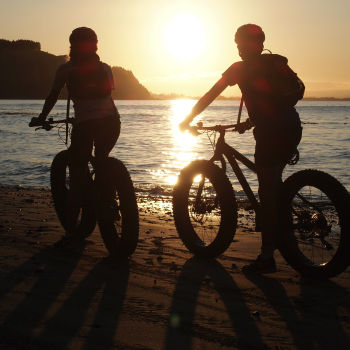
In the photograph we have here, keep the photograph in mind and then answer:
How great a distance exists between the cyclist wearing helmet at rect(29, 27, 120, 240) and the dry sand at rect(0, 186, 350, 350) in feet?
2.96

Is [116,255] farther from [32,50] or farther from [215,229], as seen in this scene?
[32,50]

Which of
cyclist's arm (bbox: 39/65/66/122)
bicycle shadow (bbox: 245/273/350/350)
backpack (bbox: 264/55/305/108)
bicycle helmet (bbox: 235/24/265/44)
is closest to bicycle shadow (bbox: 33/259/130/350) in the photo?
bicycle shadow (bbox: 245/273/350/350)

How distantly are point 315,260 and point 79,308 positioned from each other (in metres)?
2.49

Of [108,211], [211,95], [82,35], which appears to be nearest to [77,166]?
[108,211]

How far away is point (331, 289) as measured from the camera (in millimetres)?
4324

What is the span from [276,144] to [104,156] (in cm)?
176

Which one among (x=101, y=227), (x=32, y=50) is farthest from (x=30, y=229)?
(x=32, y=50)

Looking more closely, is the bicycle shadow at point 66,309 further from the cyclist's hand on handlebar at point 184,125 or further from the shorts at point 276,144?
the shorts at point 276,144

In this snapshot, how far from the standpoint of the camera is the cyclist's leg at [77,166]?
5.24 m

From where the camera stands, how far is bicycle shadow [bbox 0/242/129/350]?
10.8ft

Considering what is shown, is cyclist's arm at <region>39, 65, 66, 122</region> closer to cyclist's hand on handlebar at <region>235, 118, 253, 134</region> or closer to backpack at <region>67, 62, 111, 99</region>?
backpack at <region>67, 62, 111, 99</region>

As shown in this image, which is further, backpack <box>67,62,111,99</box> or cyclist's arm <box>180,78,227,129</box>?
backpack <box>67,62,111,99</box>

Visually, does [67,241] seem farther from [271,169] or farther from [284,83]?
[284,83]

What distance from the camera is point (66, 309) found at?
3824 millimetres
